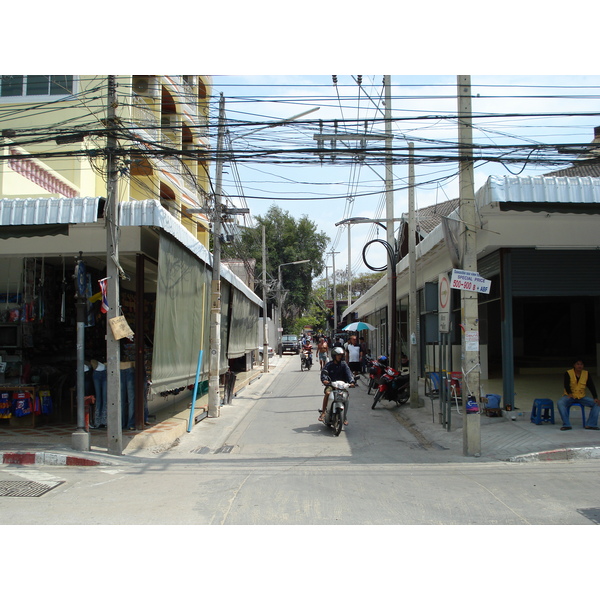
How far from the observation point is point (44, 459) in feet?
27.8

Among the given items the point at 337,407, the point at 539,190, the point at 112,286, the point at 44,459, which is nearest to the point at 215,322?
the point at 337,407

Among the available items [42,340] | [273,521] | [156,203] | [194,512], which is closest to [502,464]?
[273,521]

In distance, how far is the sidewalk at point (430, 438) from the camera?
27.8ft

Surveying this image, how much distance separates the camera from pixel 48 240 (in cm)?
1060

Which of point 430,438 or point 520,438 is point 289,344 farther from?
point 520,438

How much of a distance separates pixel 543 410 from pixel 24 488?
9030 millimetres

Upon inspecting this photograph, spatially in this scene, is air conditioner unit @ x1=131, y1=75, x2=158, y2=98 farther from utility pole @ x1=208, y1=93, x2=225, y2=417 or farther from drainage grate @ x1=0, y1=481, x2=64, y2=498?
drainage grate @ x1=0, y1=481, x2=64, y2=498

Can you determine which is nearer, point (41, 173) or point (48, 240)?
point (48, 240)

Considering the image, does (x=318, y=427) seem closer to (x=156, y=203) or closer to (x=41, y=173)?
(x=156, y=203)

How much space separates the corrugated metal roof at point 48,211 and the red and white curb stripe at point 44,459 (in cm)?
387

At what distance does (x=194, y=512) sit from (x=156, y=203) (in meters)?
5.34

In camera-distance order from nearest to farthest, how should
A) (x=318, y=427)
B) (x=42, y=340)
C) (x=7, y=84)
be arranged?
(x=318, y=427) < (x=42, y=340) < (x=7, y=84)

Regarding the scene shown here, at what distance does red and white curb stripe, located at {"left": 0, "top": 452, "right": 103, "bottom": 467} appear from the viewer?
8.41 meters

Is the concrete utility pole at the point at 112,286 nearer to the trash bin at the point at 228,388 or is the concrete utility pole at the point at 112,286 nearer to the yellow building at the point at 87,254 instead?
the yellow building at the point at 87,254
